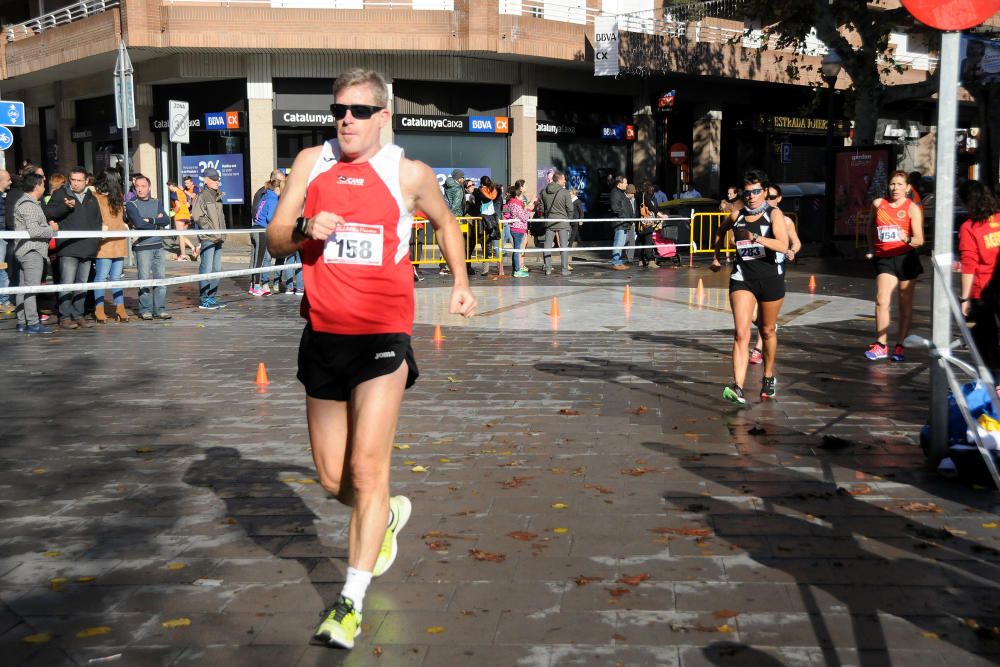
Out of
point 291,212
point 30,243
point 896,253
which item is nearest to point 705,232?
point 896,253

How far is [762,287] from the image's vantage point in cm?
947

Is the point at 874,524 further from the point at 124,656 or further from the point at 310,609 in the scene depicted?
the point at 124,656

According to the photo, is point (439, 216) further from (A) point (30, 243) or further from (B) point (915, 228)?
(A) point (30, 243)

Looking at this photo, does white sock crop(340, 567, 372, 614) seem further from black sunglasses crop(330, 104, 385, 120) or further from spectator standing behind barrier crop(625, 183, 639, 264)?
spectator standing behind barrier crop(625, 183, 639, 264)

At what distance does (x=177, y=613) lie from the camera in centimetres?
457

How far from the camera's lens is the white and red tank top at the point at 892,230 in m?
11.5

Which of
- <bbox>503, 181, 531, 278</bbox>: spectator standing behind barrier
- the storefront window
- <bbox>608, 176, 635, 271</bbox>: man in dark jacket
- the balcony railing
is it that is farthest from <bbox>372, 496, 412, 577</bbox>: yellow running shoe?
the balcony railing

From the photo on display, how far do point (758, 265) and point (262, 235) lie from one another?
1059 centimetres

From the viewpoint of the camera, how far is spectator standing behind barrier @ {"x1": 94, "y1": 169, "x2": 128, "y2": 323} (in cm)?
1464

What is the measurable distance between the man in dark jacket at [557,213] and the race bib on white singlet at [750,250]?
46.0 ft

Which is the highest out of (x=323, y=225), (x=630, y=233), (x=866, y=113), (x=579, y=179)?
(x=866, y=113)

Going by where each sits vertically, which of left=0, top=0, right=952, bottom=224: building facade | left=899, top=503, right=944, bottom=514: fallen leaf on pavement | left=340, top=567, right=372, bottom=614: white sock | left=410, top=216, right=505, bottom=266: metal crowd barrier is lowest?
left=899, top=503, right=944, bottom=514: fallen leaf on pavement

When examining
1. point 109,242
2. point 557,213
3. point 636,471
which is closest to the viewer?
point 636,471

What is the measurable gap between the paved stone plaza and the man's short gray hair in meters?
2.00
